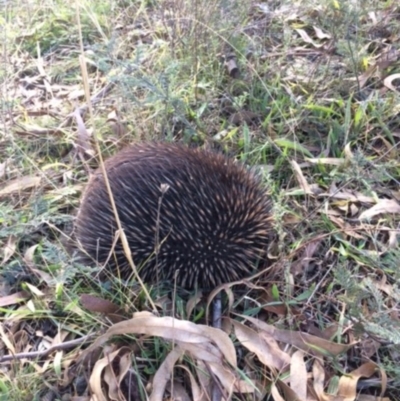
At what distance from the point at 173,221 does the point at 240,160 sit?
Result: 543 millimetres

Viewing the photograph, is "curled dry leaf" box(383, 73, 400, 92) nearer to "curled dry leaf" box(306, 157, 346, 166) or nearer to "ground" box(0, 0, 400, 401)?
"ground" box(0, 0, 400, 401)

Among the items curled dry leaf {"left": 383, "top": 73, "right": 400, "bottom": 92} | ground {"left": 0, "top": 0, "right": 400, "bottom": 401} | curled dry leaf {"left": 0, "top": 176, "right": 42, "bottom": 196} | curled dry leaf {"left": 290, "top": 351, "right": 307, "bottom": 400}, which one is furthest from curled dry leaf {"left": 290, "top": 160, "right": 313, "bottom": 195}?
curled dry leaf {"left": 0, "top": 176, "right": 42, "bottom": 196}

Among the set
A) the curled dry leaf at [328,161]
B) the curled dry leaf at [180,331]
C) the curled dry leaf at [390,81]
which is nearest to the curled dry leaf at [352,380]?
the curled dry leaf at [180,331]

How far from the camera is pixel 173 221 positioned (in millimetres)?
1803

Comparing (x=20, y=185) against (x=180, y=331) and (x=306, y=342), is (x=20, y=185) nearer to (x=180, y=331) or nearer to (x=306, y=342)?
(x=180, y=331)

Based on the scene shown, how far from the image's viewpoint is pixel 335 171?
213 cm

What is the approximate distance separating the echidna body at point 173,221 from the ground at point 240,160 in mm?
74

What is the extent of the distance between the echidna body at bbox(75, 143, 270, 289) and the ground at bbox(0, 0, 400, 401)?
74 millimetres

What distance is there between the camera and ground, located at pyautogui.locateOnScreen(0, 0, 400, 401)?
1.57m

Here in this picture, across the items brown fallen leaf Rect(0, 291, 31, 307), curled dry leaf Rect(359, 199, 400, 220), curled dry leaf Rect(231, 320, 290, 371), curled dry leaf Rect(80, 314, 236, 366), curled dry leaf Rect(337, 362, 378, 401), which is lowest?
brown fallen leaf Rect(0, 291, 31, 307)

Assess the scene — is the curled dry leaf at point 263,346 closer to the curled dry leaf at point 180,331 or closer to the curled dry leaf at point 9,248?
the curled dry leaf at point 180,331

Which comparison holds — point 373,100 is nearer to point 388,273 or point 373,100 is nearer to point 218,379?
point 388,273

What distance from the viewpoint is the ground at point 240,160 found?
1.57m

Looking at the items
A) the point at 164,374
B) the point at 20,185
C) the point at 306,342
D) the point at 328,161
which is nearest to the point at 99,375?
the point at 164,374
